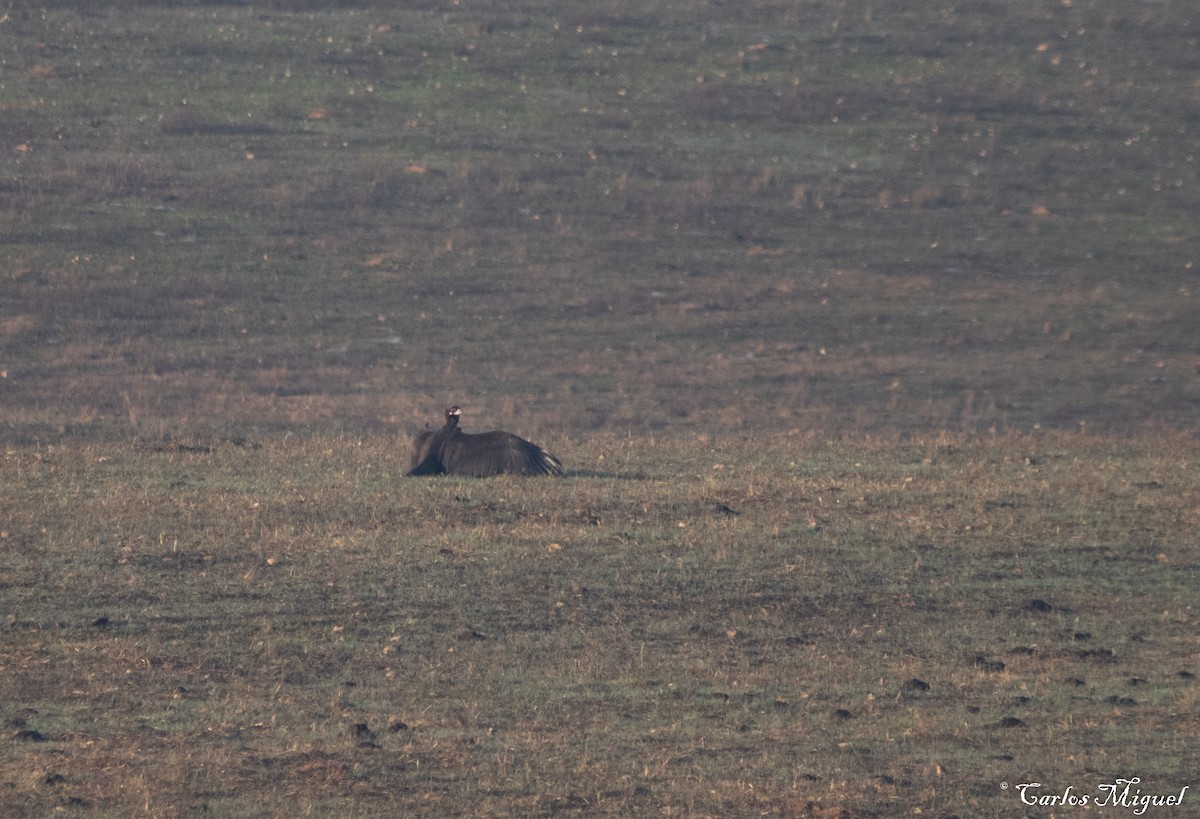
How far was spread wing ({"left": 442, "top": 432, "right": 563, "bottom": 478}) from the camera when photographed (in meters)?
13.8

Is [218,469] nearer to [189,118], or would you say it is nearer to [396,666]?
[396,666]

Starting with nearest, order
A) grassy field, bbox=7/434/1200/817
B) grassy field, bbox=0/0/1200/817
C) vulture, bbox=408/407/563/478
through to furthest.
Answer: grassy field, bbox=7/434/1200/817
grassy field, bbox=0/0/1200/817
vulture, bbox=408/407/563/478

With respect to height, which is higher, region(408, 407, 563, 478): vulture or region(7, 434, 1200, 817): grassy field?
region(408, 407, 563, 478): vulture

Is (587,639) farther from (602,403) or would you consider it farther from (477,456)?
(602,403)

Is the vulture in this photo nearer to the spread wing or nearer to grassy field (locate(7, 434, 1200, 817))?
the spread wing

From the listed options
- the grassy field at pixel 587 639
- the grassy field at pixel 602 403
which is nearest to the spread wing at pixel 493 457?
the grassy field at pixel 587 639

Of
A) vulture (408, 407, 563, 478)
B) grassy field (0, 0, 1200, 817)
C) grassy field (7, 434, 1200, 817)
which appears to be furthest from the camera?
vulture (408, 407, 563, 478)

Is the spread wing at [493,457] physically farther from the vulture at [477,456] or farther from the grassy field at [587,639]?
the grassy field at [587,639]

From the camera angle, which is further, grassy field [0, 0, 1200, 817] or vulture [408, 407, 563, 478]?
vulture [408, 407, 563, 478]

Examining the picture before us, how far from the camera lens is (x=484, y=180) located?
2744 centimetres

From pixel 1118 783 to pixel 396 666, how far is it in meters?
3.71

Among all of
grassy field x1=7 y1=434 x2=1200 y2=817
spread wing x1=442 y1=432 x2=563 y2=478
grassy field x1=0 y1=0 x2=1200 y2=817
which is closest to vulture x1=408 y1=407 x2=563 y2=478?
spread wing x1=442 y1=432 x2=563 y2=478

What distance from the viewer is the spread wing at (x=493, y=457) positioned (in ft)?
45.4

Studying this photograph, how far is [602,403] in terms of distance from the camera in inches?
803
